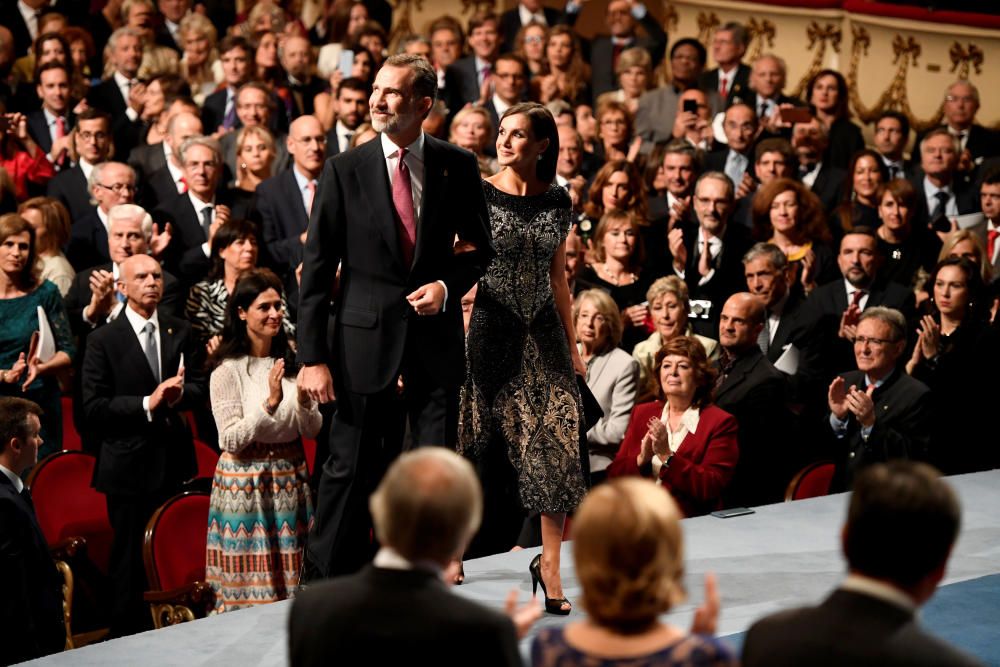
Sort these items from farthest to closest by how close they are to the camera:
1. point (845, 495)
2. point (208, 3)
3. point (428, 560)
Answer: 1. point (208, 3)
2. point (845, 495)
3. point (428, 560)

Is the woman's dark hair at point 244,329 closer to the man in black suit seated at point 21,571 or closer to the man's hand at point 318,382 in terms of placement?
the man in black suit seated at point 21,571

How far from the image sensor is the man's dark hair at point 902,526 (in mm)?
2014

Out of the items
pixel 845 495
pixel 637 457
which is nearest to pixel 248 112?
pixel 637 457

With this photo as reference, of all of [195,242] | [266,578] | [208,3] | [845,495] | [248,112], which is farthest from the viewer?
[208,3]

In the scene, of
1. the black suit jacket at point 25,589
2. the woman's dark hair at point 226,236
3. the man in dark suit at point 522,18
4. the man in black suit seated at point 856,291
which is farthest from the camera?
the man in dark suit at point 522,18

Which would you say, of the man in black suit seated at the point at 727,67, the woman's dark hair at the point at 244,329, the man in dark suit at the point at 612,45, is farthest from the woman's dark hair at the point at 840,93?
the woman's dark hair at the point at 244,329

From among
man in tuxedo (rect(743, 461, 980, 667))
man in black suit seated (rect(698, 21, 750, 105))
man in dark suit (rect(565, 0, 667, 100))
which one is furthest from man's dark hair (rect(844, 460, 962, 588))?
man in dark suit (rect(565, 0, 667, 100))

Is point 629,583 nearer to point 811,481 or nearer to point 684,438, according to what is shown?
point 684,438

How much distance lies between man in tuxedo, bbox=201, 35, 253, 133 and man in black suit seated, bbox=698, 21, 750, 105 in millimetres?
2599

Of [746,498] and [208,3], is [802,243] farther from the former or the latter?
[208,3]

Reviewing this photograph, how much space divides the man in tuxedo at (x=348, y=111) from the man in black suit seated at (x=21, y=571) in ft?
10.9

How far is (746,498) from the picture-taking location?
5.43m

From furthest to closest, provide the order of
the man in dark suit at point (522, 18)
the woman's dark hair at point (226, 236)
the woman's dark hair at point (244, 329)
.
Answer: the man in dark suit at point (522, 18)
the woman's dark hair at point (226, 236)
the woman's dark hair at point (244, 329)

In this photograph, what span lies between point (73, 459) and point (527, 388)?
2.08m
